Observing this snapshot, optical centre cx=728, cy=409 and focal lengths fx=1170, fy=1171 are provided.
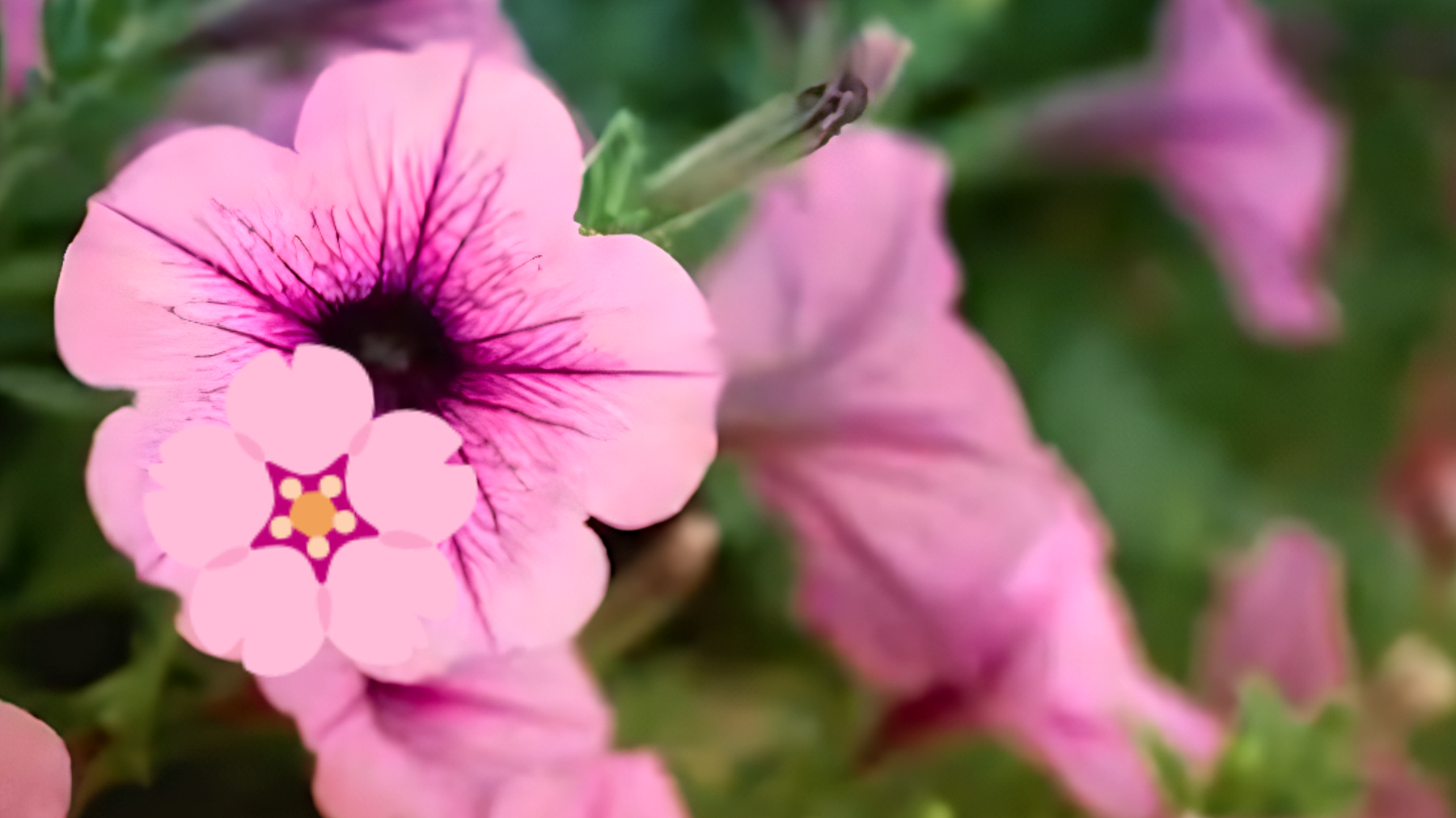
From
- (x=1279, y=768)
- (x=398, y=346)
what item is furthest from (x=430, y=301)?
(x=1279, y=768)

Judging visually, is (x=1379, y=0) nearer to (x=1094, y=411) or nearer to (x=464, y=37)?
(x=1094, y=411)

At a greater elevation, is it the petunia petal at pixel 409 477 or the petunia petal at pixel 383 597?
the petunia petal at pixel 409 477

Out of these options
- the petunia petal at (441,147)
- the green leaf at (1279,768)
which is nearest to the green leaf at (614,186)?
the petunia petal at (441,147)

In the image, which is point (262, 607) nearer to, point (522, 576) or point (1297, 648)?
point (522, 576)

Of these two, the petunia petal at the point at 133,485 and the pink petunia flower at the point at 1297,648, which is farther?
the pink petunia flower at the point at 1297,648

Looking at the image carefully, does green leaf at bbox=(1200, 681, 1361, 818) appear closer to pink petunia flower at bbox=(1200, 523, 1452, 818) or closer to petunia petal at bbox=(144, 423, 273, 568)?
pink petunia flower at bbox=(1200, 523, 1452, 818)

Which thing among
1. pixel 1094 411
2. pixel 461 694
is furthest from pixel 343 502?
pixel 1094 411

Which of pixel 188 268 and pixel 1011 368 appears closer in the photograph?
pixel 188 268

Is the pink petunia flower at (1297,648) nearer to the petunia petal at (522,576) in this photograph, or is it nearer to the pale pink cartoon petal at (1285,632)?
the pale pink cartoon petal at (1285,632)
